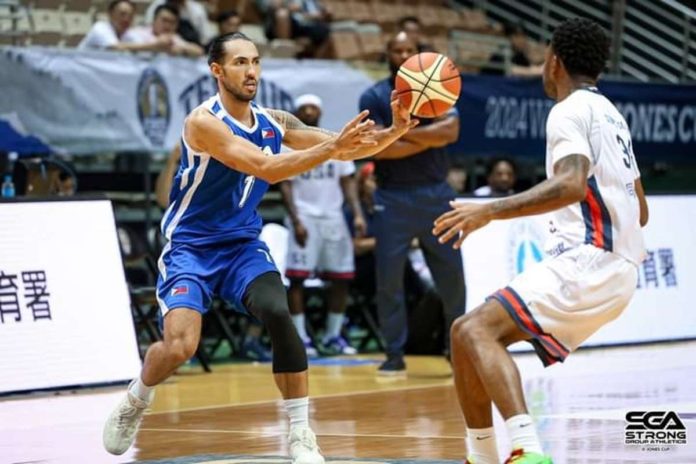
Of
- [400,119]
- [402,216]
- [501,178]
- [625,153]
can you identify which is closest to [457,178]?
[501,178]

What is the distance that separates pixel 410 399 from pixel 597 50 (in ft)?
14.6

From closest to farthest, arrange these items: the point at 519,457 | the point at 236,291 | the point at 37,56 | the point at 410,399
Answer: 1. the point at 519,457
2. the point at 236,291
3. the point at 410,399
4. the point at 37,56

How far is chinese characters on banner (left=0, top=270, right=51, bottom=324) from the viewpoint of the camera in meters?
10.9

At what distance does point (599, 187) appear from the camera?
6.42 m

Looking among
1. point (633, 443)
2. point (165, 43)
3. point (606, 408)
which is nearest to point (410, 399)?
point (606, 408)

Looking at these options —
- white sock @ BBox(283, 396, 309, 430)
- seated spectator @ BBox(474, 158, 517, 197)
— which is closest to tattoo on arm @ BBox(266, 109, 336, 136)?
white sock @ BBox(283, 396, 309, 430)

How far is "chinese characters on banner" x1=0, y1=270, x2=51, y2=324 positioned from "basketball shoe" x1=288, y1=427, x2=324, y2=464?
443cm

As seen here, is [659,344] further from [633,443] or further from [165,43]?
[633,443]

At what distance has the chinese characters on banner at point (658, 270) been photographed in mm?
14961

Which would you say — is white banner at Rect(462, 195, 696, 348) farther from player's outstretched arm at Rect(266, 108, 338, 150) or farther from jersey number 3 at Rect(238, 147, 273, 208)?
jersey number 3 at Rect(238, 147, 273, 208)

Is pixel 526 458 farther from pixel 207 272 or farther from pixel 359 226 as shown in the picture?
pixel 359 226

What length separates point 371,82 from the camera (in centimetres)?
1592

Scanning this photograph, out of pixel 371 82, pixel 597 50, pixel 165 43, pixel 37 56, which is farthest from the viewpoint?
pixel 371 82

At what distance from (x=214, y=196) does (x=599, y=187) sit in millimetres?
2210
